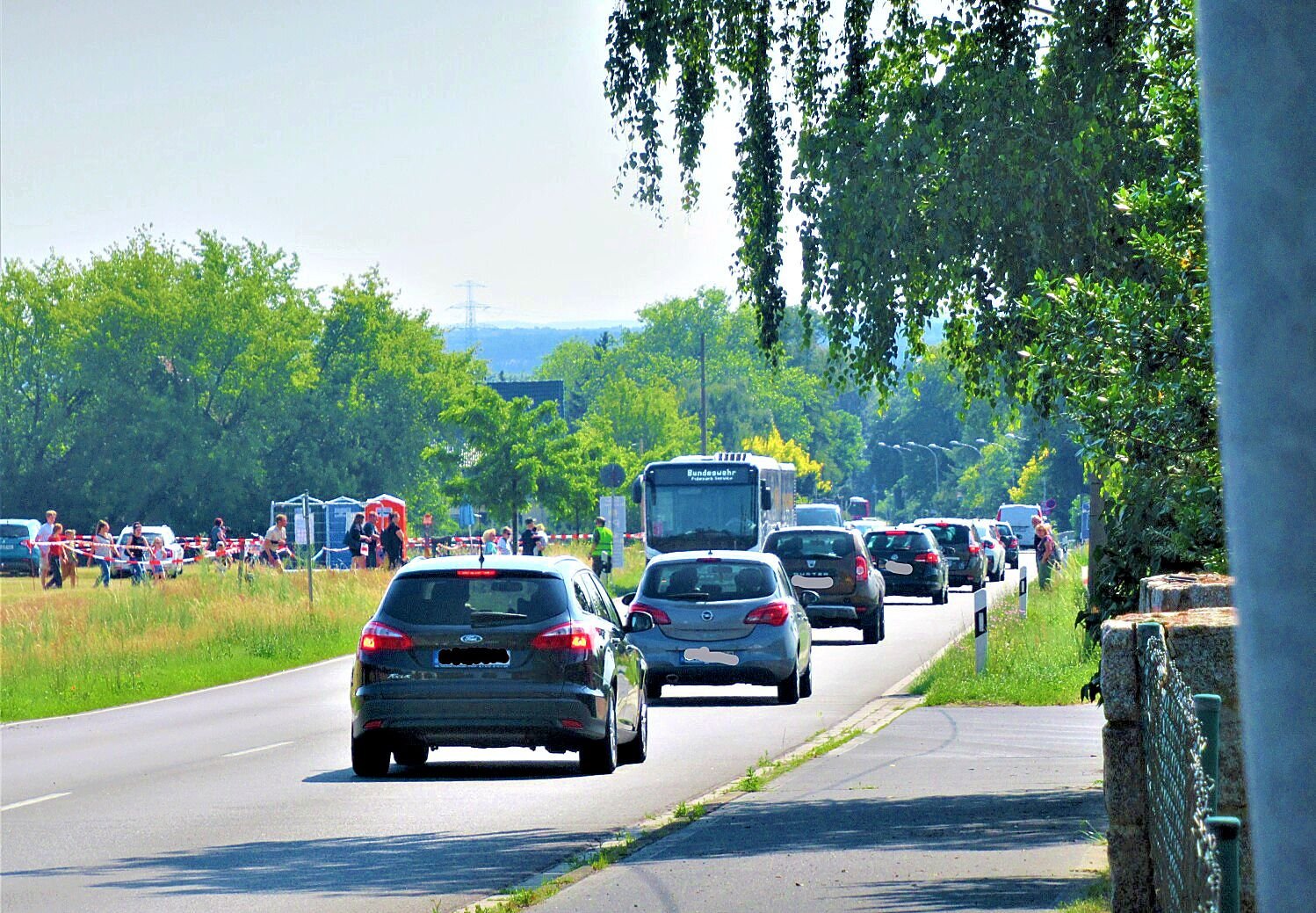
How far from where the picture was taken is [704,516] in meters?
44.6

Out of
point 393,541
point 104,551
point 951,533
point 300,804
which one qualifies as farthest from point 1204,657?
point 104,551

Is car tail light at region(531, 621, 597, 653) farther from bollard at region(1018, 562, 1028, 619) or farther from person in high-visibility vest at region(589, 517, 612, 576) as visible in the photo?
person in high-visibility vest at region(589, 517, 612, 576)

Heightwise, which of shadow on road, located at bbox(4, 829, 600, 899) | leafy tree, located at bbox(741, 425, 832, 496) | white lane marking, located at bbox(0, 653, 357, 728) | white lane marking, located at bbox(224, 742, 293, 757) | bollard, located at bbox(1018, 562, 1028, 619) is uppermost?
leafy tree, located at bbox(741, 425, 832, 496)

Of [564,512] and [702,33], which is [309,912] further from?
[564,512]

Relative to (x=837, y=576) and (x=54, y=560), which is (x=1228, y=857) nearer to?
(x=837, y=576)

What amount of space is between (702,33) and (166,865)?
5484 millimetres

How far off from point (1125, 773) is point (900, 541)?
124 ft

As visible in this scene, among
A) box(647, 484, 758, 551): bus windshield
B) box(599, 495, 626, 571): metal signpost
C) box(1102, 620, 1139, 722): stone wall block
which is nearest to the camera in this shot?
box(1102, 620, 1139, 722): stone wall block

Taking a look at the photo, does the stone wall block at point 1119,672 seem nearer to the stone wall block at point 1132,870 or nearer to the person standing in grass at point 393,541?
the stone wall block at point 1132,870

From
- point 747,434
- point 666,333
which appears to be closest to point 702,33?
point 747,434

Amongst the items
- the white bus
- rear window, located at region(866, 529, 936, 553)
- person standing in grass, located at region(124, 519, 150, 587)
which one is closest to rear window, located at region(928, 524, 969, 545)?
rear window, located at region(866, 529, 936, 553)

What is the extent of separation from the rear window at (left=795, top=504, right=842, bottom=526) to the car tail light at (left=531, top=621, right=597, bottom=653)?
181 ft

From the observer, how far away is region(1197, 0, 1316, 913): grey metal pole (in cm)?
173

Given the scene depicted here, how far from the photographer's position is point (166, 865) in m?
10.9
